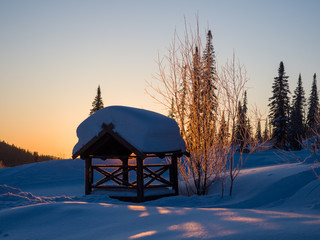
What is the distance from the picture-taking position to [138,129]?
447 inches

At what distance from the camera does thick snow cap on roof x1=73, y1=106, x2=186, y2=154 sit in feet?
37.1

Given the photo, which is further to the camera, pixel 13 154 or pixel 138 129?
pixel 13 154

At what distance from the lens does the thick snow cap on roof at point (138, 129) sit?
11297 millimetres

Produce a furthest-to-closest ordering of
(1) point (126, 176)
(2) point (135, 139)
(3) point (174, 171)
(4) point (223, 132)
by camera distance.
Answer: (1) point (126, 176) < (3) point (174, 171) < (4) point (223, 132) < (2) point (135, 139)

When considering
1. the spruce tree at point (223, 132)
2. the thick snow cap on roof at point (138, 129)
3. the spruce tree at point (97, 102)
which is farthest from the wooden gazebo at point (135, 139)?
the spruce tree at point (97, 102)

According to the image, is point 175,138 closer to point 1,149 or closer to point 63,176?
point 63,176

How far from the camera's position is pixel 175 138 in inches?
486

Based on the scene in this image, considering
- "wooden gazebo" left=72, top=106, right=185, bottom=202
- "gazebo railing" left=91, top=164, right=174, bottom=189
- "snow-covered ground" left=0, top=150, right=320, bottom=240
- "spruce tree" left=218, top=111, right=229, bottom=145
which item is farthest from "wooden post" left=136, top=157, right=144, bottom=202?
"spruce tree" left=218, top=111, right=229, bottom=145

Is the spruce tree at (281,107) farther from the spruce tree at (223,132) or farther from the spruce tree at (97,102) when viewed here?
the spruce tree at (223,132)

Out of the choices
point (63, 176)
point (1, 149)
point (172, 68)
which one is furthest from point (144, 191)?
point (1, 149)

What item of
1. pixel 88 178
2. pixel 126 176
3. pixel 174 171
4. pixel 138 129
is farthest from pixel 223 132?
pixel 88 178

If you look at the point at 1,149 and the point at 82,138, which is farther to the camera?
the point at 1,149

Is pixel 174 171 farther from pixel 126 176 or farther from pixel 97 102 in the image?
pixel 97 102

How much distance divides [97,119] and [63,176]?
10398mm
